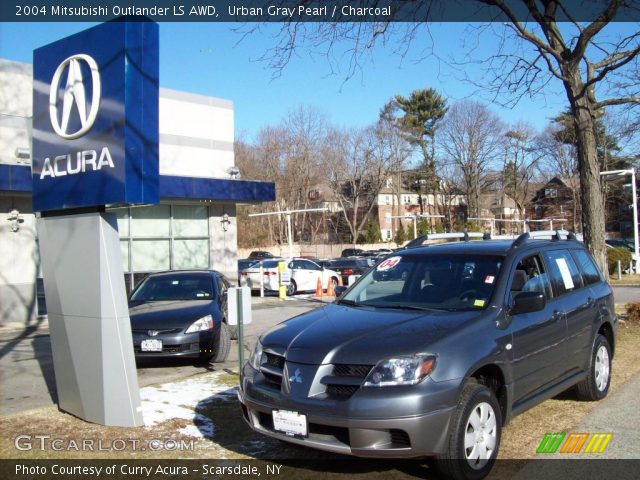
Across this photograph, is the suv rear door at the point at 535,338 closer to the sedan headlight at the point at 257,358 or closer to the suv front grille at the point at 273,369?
the suv front grille at the point at 273,369

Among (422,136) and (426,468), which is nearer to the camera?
(426,468)

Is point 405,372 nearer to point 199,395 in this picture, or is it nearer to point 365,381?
point 365,381

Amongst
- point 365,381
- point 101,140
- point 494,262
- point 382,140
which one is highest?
point 382,140

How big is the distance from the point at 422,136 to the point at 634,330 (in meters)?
66.7

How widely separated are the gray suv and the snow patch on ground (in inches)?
49.5

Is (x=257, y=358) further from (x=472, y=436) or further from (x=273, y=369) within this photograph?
(x=472, y=436)

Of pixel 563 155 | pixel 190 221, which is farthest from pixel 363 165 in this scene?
pixel 190 221

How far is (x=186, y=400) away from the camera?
23.0ft

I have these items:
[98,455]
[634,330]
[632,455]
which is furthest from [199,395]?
[634,330]

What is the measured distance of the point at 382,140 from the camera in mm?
68312

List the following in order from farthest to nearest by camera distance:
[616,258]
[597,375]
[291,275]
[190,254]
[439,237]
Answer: [616,258], [291,275], [190,254], [439,237], [597,375]

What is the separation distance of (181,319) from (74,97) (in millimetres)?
3963

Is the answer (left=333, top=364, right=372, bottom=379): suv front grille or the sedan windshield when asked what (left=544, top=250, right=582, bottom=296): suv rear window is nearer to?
(left=333, top=364, right=372, bottom=379): suv front grille

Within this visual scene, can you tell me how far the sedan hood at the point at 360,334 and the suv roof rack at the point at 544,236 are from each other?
1.25 metres
